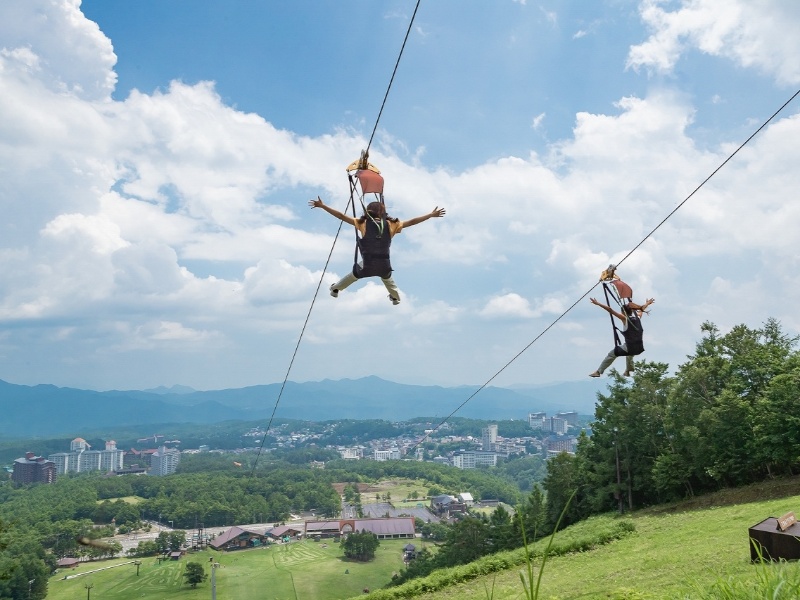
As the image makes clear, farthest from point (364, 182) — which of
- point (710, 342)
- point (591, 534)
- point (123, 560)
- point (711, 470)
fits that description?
point (123, 560)

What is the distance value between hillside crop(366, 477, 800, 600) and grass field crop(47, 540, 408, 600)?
2172 inches

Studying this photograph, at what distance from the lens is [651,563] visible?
1248 cm

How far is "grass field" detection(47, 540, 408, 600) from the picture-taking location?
70.2 metres

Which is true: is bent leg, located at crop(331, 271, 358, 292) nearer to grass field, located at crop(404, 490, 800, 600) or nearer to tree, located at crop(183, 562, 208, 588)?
grass field, located at crop(404, 490, 800, 600)

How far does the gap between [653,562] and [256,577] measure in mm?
79160

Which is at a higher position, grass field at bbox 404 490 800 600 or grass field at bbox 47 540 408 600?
grass field at bbox 404 490 800 600

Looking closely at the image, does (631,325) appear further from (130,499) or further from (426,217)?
(130,499)

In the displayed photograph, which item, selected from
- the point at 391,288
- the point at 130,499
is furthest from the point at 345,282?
the point at 130,499

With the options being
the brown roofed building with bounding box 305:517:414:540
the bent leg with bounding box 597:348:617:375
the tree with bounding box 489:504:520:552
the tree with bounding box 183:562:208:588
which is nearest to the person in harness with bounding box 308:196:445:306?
the bent leg with bounding box 597:348:617:375

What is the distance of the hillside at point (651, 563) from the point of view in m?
9.62

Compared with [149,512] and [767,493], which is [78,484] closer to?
[149,512]

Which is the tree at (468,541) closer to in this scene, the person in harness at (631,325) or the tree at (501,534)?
the tree at (501,534)

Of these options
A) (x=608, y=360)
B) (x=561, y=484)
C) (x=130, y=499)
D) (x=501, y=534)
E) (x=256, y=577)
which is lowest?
(x=256, y=577)

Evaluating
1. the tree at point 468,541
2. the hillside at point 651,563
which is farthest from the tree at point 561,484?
the hillside at point 651,563
